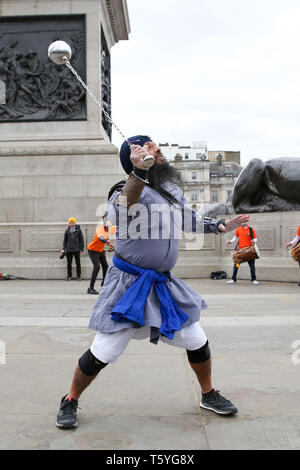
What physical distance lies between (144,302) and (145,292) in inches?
2.6

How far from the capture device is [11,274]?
13.4m

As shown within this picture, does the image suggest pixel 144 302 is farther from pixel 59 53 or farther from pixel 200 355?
pixel 59 53

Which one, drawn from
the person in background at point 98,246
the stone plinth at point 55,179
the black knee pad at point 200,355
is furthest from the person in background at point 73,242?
the black knee pad at point 200,355

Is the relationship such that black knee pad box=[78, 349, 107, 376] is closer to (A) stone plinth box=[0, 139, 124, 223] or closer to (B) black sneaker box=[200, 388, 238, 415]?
(B) black sneaker box=[200, 388, 238, 415]

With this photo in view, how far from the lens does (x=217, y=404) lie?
127 inches

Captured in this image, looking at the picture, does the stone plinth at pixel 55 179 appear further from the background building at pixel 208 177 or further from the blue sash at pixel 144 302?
the background building at pixel 208 177

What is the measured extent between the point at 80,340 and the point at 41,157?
414 inches

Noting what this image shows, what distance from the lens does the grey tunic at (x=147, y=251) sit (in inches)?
123

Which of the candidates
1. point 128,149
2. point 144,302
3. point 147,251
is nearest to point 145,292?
point 144,302

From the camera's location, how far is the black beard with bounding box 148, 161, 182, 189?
3.28 metres

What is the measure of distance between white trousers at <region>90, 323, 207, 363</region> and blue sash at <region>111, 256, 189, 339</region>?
0.36 ft

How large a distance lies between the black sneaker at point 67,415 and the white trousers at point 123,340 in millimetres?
Answer: 326

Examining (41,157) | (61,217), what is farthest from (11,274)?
(41,157)

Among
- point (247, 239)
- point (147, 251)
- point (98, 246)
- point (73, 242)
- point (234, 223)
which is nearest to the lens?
point (147, 251)
